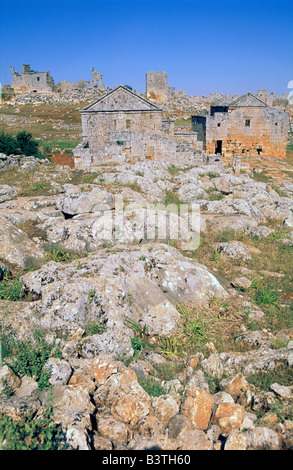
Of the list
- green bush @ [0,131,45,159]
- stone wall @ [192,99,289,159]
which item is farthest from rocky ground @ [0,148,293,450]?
stone wall @ [192,99,289,159]

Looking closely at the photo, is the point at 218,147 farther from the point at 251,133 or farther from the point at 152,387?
the point at 152,387

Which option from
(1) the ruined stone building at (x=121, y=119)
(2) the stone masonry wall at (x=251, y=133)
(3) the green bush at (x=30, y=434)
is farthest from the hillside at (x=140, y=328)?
(2) the stone masonry wall at (x=251, y=133)

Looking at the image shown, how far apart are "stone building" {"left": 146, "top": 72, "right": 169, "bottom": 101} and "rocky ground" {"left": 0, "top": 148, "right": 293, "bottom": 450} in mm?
37939

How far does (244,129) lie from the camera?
82.3 feet

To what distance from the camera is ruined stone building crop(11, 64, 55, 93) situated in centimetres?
5256

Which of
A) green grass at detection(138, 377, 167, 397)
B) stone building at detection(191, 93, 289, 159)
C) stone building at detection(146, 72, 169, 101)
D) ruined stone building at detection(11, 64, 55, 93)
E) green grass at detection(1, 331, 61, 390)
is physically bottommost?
green grass at detection(138, 377, 167, 397)

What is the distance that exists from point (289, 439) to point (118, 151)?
15234mm

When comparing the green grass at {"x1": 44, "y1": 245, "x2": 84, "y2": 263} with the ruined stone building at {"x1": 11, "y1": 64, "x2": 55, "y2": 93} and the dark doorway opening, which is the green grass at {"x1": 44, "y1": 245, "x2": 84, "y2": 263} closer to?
the dark doorway opening

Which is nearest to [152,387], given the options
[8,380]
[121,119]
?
→ [8,380]

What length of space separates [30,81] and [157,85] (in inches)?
890

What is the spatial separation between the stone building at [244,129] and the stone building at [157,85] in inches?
817

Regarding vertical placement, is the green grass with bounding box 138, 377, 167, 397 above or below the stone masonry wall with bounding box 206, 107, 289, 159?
below

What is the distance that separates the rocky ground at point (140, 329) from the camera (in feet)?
10.5

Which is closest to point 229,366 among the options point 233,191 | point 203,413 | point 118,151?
point 203,413
